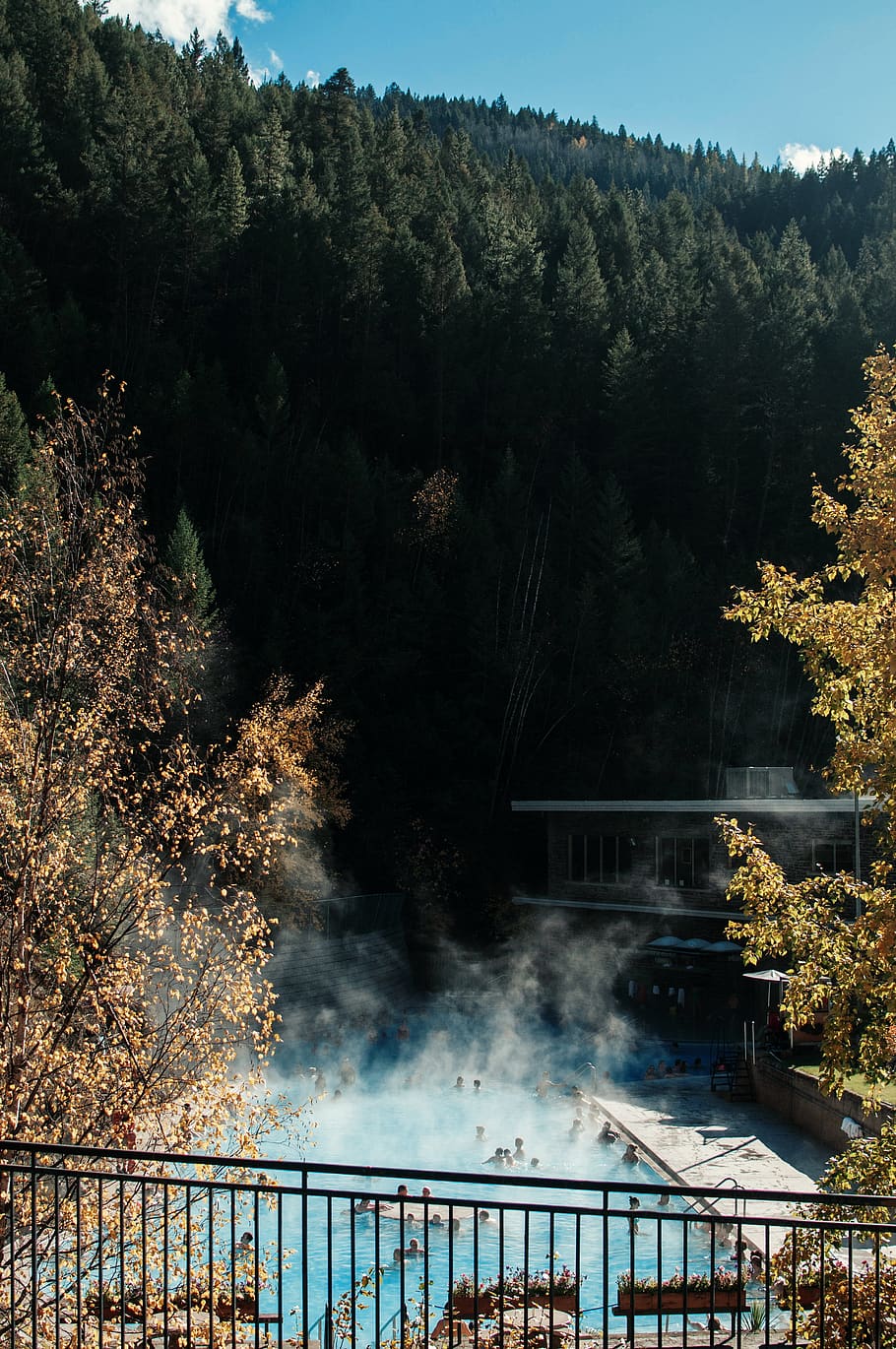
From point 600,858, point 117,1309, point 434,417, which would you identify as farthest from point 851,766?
point 434,417

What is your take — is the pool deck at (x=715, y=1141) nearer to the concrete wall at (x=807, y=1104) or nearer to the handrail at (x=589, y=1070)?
the concrete wall at (x=807, y=1104)

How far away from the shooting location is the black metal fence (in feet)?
15.1

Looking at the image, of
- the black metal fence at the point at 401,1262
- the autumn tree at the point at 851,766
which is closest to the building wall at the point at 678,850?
the black metal fence at the point at 401,1262

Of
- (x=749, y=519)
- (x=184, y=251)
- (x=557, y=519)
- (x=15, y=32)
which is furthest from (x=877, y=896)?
(x=15, y=32)

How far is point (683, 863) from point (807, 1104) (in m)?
10.1

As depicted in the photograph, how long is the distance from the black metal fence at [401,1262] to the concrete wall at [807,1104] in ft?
10.6

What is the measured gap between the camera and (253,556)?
1672 inches

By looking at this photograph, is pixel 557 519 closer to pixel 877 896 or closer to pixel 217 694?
pixel 217 694

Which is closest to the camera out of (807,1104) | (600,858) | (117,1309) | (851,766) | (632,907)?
(851,766)

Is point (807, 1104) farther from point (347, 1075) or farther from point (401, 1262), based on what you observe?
point (401, 1262)

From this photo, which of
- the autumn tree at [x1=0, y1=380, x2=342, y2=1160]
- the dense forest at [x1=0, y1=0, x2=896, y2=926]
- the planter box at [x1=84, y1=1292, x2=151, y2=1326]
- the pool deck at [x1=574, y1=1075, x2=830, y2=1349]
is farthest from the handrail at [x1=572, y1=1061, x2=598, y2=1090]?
the autumn tree at [x1=0, y1=380, x2=342, y2=1160]

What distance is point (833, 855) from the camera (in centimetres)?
2702

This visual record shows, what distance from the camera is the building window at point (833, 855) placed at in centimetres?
2695

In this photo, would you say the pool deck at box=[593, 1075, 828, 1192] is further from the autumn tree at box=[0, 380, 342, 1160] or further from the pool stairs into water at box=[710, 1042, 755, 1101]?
the autumn tree at box=[0, 380, 342, 1160]
